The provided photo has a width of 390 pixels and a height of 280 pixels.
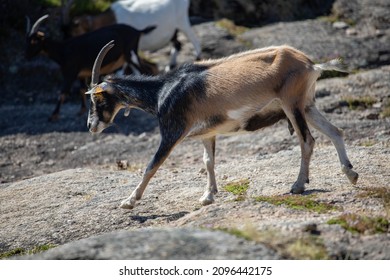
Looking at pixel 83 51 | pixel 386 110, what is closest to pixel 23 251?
pixel 386 110

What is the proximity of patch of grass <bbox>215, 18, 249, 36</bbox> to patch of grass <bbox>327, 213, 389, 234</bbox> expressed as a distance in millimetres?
14292

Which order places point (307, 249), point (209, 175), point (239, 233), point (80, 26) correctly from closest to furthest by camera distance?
point (307, 249), point (239, 233), point (209, 175), point (80, 26)

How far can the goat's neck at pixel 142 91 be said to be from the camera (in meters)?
10.9

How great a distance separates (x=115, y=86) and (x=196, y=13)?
44.3ft

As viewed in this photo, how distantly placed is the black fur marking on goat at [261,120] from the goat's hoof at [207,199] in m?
0.97

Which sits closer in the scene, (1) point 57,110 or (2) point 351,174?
(2) point 351,174

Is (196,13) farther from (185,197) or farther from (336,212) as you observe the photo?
(336,212)

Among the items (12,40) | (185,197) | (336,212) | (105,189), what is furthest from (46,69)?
(336,212)

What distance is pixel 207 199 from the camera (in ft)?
34.3

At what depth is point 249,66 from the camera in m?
10.4

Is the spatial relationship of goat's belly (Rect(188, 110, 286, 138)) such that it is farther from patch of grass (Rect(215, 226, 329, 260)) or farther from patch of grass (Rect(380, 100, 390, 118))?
patch of grass (Rect(380, 100, 390, 118))

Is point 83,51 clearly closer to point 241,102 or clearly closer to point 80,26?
point 80,26

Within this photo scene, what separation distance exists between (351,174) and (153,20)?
1181 cm

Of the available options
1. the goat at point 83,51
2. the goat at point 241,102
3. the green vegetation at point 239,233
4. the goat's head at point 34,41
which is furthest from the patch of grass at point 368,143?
the goat's head at point 34,41
